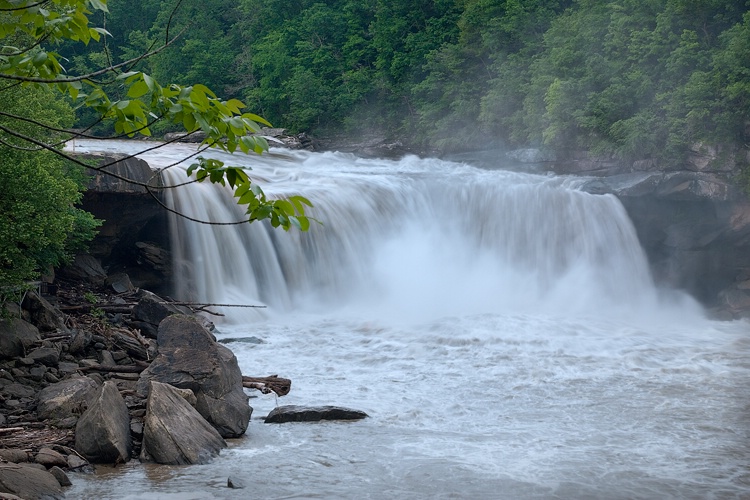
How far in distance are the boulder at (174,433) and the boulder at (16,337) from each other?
8.13ft

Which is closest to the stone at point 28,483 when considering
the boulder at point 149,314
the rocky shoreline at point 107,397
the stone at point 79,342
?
the rocky shoreline at point 107,397

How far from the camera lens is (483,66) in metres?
34.4

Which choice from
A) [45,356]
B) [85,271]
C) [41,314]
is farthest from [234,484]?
[85,271]

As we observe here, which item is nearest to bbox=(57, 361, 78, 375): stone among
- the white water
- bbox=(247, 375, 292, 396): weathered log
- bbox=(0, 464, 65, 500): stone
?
bbox=(247, 375, 292, 396): weathered log

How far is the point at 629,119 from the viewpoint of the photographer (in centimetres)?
2373

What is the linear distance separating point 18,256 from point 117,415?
3.42 m

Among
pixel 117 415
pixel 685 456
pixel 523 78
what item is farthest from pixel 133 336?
pixel 523 78

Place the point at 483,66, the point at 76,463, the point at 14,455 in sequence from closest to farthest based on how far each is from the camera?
the point at 14,455 < the point at 76,463 < the point at 483,66

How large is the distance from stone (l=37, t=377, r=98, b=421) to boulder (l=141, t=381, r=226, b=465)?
0.84 metres

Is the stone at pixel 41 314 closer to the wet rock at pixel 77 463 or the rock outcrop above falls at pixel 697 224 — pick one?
the wet rock at pixel 77 463

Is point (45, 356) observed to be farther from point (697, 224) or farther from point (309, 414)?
point (697, 224)

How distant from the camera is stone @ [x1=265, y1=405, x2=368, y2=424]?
9.41 m

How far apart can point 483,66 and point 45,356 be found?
27.7 meters

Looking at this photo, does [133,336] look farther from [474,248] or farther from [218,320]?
[474,248]
